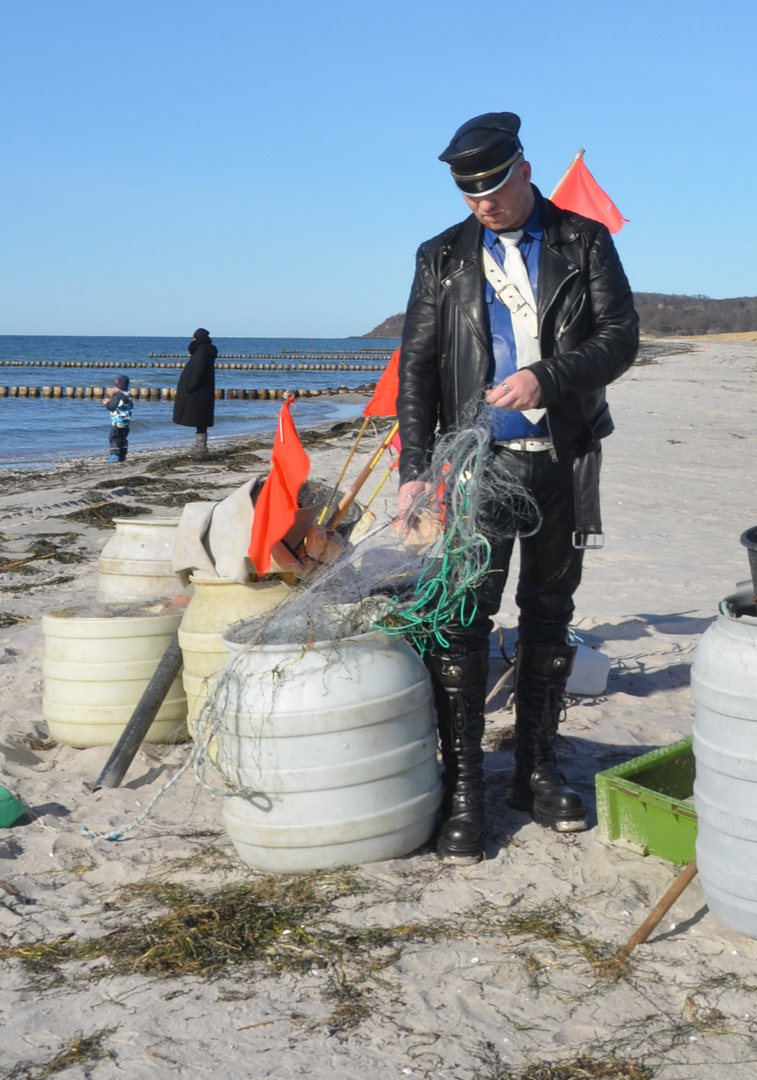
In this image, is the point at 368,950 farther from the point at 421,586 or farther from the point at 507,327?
the point at 507,327

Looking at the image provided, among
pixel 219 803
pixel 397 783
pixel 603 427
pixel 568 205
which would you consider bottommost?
pixel 219 803

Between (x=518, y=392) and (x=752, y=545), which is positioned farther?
(x=518, y=392)

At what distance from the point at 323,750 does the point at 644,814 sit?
1079 mm

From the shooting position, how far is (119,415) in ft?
58.1

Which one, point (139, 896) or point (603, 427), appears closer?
point (139, 896)

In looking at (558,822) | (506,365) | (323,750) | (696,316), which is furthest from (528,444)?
(696,316)

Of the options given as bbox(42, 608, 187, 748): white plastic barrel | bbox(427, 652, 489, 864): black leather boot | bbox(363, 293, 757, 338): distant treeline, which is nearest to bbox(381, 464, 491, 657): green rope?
bbox(427, 652, 489, 864): black leather boot

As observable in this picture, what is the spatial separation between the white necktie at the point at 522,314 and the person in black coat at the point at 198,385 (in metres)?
12.2

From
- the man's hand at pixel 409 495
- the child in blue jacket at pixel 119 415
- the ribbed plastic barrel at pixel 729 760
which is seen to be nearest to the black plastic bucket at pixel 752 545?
the ribbed plastic barrel at pixel 729 760

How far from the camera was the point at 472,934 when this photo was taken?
303cm

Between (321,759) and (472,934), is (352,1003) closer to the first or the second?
(472,934)

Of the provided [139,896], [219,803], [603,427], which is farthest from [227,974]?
[603,427]

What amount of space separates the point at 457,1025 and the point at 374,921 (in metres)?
0.55

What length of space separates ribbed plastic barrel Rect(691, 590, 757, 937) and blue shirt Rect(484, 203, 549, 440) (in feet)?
3.02
